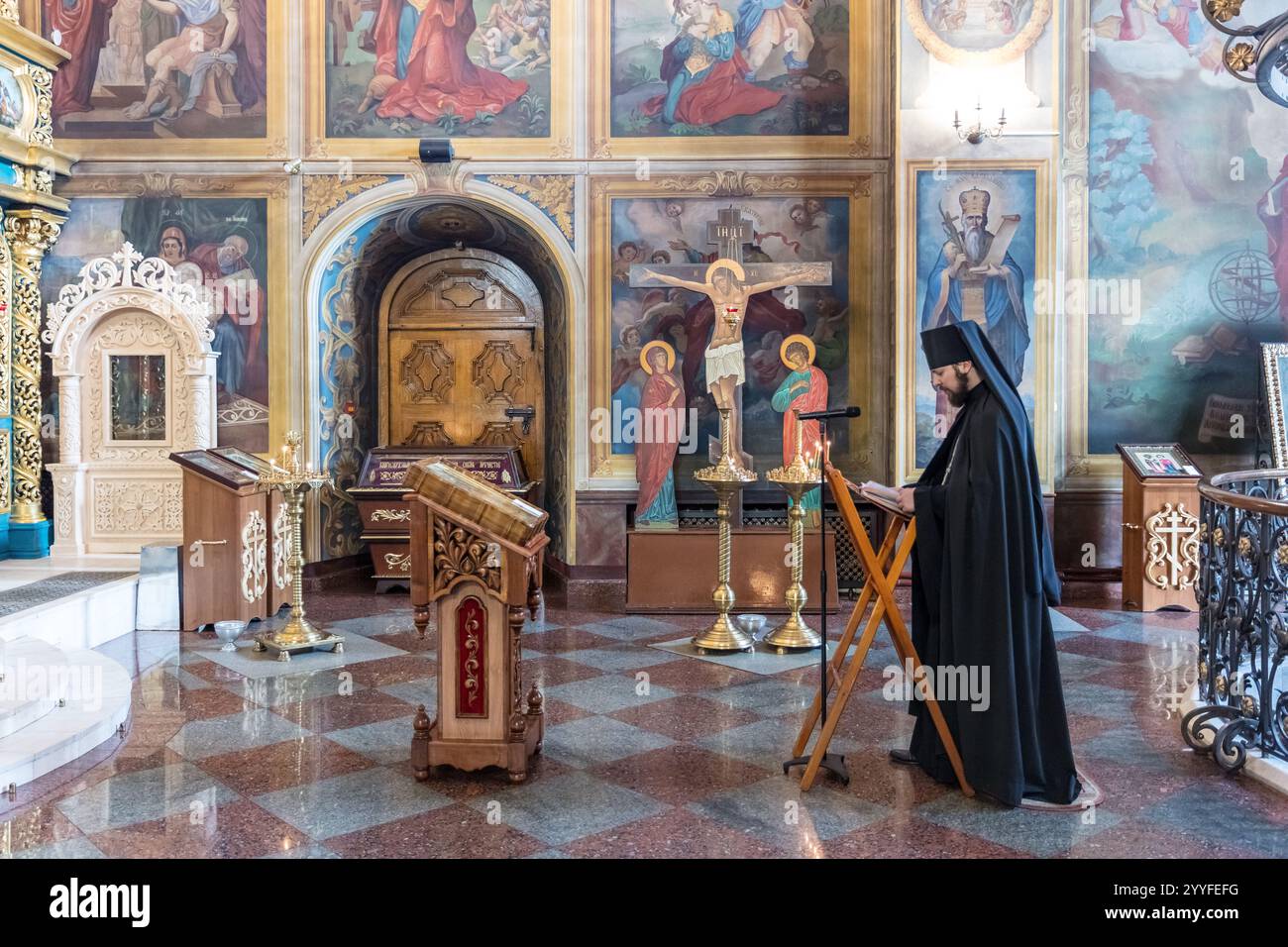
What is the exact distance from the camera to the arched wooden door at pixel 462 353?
10.8m

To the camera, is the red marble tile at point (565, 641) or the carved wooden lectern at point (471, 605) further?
the red marble tile at point (565, 641)

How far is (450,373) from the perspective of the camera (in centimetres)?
1080

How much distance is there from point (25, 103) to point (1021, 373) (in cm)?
831

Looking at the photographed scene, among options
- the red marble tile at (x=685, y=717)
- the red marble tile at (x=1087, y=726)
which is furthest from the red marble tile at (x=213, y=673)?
the red marble tile at (x=1087, y=726)

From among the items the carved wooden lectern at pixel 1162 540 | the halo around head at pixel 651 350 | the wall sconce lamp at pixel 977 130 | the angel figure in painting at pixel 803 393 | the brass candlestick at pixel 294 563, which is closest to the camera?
the brass candlestick at pixel 294 563

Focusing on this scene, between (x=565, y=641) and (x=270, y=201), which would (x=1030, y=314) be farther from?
(x=270, y=201)

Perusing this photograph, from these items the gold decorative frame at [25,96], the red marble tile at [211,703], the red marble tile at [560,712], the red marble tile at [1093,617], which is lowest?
the red marble tile at [560,712]

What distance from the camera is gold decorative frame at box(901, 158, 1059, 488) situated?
8695 mm

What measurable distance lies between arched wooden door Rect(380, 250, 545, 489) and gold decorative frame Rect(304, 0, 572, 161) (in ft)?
4.94

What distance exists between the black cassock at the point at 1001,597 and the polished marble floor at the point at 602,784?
0.19m

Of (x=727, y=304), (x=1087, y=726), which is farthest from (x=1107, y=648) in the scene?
(x=727, y=304)

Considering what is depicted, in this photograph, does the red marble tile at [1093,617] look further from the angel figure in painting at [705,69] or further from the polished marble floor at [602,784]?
the angel figure in painting at [705,69]

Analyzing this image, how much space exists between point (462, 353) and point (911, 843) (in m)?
7.98

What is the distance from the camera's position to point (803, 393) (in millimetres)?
9062
